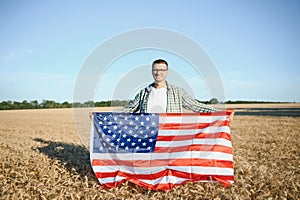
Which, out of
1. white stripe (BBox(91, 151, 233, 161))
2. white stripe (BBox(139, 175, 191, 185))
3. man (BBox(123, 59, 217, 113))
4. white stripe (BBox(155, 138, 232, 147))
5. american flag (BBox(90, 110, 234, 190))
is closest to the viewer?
white stripe (BBox(139, 175, 191, 185))

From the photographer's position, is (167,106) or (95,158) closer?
(95,158)

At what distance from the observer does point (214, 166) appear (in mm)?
5371

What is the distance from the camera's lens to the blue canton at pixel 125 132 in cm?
571

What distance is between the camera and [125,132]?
19.2 feet

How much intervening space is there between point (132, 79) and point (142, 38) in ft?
4.63

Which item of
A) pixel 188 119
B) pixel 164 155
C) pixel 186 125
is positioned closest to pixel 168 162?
pixel 164 155

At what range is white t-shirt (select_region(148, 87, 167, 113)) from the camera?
5.89 m

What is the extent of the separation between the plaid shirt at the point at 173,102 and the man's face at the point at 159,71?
10.9 inches

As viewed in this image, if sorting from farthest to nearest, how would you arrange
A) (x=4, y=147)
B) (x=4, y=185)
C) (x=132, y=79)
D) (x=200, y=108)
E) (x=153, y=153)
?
(x=4, y=147) < (x=132, y=79) < (x=200, y=108) < (x=153, y=153) < (x=4, y=185)

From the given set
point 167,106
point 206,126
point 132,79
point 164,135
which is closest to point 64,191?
point 164,135

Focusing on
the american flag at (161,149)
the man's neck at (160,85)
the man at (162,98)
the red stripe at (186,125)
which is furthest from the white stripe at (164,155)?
the man's neck at (160,85)

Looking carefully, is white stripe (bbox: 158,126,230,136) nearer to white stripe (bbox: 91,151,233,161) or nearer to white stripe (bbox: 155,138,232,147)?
white stripe (bbox: 155,138,232,147)

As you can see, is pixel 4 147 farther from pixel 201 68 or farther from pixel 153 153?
pixel 201 68

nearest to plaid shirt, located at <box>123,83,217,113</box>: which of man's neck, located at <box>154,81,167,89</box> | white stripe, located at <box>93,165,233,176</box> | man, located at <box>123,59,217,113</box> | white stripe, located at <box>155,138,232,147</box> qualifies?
man, located at <box>123,59,217,113</box>
